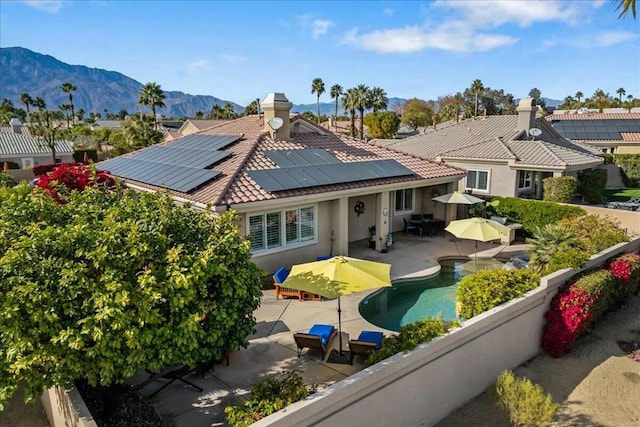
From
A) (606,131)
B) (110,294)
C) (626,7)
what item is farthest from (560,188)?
(606,131)

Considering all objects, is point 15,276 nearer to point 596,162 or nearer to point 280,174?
point 280,174

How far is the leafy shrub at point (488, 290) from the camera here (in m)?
11.9

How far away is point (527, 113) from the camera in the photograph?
3406cm

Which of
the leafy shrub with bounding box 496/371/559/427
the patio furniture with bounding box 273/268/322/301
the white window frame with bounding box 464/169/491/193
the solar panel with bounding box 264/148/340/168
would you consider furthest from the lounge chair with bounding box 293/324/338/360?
the white window frame with bounding box 464/169/491/193

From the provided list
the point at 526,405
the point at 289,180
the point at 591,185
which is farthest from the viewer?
the point at 591,185

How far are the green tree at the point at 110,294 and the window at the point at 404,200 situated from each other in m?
17.7

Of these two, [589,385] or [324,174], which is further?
[324,174]

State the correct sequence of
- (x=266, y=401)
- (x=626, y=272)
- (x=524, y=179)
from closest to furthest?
(x=266, y=401), (x=626, y=272), (x=524, y=179)

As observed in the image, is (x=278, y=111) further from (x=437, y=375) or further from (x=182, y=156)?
(x=437, y=375)

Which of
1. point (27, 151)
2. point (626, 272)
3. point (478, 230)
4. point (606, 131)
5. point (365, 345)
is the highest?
point (606, 131)

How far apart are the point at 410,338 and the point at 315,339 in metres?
2.69

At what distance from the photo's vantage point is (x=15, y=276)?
6879 mm

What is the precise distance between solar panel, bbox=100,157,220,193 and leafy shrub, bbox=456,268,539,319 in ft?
36.6

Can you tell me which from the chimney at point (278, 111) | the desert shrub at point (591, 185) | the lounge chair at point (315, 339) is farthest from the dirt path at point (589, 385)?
the desert shrub at point (591, 185)
